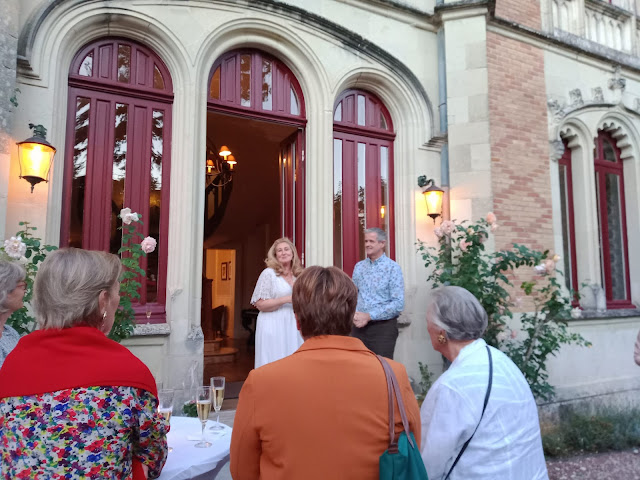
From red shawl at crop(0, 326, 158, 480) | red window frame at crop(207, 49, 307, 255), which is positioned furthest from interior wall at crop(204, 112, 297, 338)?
red shawl at crop(0, 326, 158, 480)

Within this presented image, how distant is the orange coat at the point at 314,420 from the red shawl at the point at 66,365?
0.38m

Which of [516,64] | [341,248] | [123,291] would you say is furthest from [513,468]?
[516,64]

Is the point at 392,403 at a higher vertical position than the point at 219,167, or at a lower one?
lower

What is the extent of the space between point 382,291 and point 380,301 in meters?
0.10

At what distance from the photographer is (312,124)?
5793 millimetres

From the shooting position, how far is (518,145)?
259 inches

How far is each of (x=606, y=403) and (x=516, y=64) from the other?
16.7ft

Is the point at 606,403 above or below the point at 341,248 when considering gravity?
below

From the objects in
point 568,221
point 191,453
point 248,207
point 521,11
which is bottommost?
point 191,453

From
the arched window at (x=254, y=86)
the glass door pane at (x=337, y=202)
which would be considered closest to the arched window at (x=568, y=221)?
the glass door pane at (x=337, y=202)

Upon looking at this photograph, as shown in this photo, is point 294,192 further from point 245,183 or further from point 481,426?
point 245,183

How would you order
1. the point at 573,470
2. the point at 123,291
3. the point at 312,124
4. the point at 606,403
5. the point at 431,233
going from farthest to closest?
the point at 606,403 < the point at 431,233 < the point at 312,124 < the point at 573,470 < the point at 123,291

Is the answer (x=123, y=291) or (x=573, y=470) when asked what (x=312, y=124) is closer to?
(x=123, y=291)

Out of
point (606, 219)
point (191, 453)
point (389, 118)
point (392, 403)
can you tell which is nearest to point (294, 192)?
point (389, 118)
